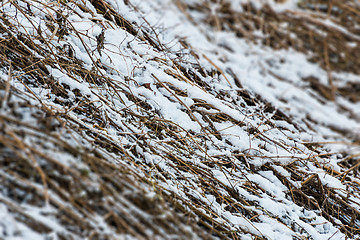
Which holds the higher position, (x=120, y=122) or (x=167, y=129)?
(x=167, y=129)

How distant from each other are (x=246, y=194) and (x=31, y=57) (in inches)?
68.9

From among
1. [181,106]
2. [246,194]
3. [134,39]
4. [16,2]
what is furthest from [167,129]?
[16,2]

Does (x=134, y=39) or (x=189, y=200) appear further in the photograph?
(x=134, y=39)

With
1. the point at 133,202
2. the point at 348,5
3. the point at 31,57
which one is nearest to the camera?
the point at 133,202

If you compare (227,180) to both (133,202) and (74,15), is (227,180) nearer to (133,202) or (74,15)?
(133,202)

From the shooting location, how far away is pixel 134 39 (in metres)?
2.25

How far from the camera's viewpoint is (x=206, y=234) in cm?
130

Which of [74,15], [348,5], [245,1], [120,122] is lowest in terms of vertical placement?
[120,122]

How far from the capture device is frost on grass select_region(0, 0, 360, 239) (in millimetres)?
1061

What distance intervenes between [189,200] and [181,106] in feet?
2.62

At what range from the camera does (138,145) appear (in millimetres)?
1653

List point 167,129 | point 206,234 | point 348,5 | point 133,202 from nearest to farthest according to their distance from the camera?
point 133,202 → point 206,234 → point 167,129 → point 348,5

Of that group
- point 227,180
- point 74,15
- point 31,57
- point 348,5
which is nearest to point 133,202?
point 227,180

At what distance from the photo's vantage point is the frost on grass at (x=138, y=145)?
1.06 m
